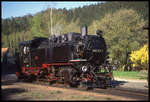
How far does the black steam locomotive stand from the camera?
13.2m

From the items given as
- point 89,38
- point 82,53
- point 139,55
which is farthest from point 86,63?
point 139,55

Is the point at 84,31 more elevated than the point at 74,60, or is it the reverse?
the point at 84,31

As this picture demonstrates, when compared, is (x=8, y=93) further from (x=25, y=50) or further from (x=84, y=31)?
(x=25, y=50)

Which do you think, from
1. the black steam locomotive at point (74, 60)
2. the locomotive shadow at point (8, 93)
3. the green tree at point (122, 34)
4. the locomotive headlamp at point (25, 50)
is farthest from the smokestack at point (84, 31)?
the green tree at point (122, 34)

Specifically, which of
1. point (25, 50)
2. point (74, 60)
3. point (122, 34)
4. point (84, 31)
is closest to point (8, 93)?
point (74, 60)

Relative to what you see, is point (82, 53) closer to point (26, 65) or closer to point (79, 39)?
point (79, 39)

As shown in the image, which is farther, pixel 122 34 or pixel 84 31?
pixel 122 34

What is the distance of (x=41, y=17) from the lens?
4131 centimetres

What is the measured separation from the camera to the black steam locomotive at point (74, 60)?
13.2 meters

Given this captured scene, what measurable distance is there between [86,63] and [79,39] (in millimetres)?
1911

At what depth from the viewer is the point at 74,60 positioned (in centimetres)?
1326

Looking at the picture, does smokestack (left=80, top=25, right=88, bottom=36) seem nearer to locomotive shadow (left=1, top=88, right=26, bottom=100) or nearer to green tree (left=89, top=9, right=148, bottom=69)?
locomotive shadow (left=1, top=88, right=26, bottom=100)

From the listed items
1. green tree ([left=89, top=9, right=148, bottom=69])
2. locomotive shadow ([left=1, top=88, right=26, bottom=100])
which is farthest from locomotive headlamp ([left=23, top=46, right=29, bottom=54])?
green tree ([left=89, top=9, right=148, bottom=69])

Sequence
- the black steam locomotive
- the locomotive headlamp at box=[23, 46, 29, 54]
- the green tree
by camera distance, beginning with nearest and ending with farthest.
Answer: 1. the black steam locomotive
2. the locomotive headlamp at box=[23, 46, 29, 54]
3. the green tree
